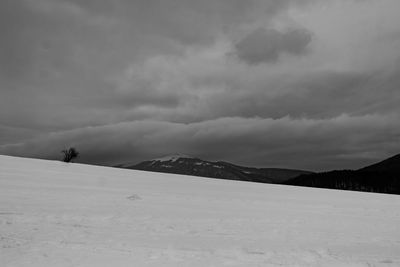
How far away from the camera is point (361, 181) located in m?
164

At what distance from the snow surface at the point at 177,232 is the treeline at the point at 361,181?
15388 cm

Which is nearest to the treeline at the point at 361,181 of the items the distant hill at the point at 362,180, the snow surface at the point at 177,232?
the distant hill at the point at 362,180

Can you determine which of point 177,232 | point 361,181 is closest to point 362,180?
point 361,181

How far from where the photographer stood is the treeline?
496 ft

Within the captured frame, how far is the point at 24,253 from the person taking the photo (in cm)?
748

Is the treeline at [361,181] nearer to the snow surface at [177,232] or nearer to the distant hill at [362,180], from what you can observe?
the distant hill at [362,180]

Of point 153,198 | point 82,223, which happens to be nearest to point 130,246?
point 82,223

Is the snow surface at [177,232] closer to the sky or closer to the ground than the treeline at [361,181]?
closer to the ground

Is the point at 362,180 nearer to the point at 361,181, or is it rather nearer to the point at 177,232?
the point at 361,181

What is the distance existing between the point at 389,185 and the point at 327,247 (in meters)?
166

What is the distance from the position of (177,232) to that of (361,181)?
575ft

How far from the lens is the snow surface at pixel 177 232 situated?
25.2 ft

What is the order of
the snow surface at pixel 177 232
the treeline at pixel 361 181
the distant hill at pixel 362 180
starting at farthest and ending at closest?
1. the distant hill at pixel 362 180
2. the treeline at pixel 361 181
3. the snow surface at pixel 177 232

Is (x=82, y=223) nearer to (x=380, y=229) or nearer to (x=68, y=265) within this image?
(x=68, y=265)
